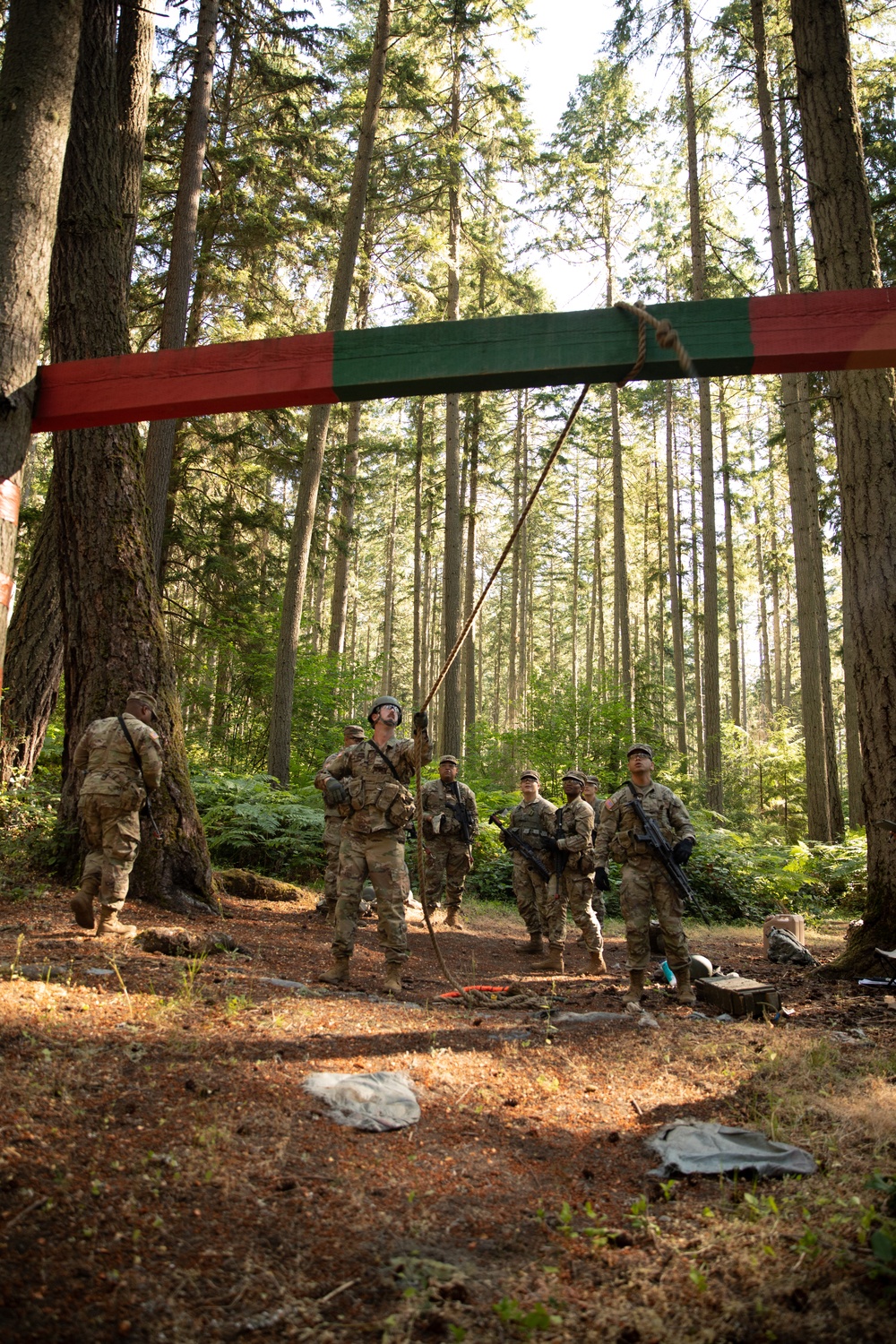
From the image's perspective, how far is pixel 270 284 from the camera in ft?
51.8

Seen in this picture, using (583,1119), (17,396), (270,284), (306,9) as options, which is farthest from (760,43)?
(583,1119)

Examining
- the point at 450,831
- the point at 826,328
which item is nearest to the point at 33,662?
the point at 450,831

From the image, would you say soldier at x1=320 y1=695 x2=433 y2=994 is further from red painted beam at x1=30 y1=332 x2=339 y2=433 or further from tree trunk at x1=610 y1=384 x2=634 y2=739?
tree trunk at x1=610 y1=384 x2=634 y2=739

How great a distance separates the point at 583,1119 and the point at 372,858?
3115 millimetres

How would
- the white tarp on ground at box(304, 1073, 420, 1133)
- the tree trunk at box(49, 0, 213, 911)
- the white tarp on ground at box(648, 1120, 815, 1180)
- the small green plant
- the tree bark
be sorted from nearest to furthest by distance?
1. the small green plant
2. the white tarp on ground at box(648, 1120, 815, 1180)
3. the white tarp on ground at box(304, 1073, 420, 1133)
4. the tree trunk at box(49, 0, 213, 911)
5. the tree bark

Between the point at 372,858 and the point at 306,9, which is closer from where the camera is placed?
the point at 372,858

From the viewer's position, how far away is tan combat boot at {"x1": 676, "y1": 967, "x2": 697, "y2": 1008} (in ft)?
23.0

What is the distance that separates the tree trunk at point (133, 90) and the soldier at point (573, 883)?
7966 millimetres

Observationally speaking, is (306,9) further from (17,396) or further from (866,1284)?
(866,1284)

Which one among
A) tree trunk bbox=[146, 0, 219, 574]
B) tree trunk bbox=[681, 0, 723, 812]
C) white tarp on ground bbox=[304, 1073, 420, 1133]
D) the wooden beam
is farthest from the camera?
tree trunk bbox=[681, 0, 723, 812]

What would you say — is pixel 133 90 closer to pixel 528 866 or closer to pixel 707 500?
pixel 528 866

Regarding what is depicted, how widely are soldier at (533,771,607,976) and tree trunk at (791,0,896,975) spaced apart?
2727mm

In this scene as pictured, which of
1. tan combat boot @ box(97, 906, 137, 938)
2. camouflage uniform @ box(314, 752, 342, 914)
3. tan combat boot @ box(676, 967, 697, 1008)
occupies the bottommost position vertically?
tan combat boot @ box(676, 967, 697, 1008)

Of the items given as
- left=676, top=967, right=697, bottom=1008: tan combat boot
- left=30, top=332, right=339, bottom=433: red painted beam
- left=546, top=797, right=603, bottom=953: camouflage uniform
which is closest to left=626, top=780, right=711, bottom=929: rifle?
left=676, top=967, right=697, bottom=1008: tan combat boot
